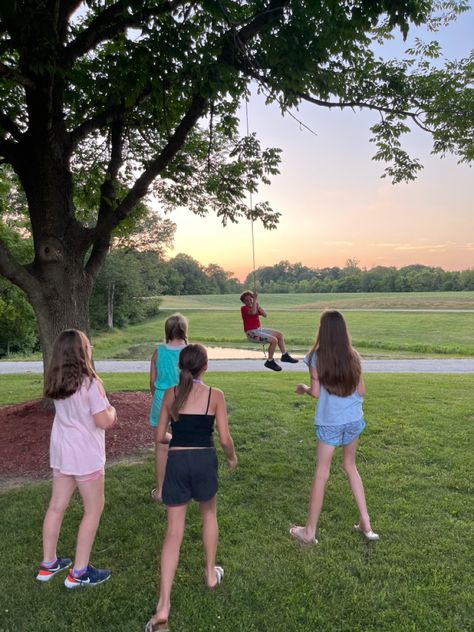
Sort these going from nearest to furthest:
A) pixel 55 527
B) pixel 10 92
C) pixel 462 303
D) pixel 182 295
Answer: pixel 55 527 < pixel 10 92 < pixel 462 303 < pixel 182 295

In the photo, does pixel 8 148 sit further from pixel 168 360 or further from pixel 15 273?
pixel 168 360

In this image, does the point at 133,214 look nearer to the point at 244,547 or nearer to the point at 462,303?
the point at 244,547

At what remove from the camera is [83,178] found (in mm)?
9797

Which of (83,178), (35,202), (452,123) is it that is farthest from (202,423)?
(83,178)

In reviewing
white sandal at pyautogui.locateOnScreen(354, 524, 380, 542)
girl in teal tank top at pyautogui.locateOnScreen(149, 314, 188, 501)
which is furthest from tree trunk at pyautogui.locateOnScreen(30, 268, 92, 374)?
white sandal at pyautogui.locateOnScreen(354, 524, 380, 542)

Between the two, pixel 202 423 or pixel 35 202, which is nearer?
pixel 202 423

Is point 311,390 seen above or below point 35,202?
below

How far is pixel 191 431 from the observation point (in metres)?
2.78

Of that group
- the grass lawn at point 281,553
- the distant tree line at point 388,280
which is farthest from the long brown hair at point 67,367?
the distant tree line at point 388,280

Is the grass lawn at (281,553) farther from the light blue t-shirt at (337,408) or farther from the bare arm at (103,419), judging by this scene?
the bare arm at (103,419)

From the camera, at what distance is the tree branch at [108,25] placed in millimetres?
5441

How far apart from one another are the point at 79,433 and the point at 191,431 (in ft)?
2.82

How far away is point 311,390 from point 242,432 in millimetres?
3435

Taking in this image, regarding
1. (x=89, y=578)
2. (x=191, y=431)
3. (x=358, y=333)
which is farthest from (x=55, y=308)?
(x=358, y=333)
